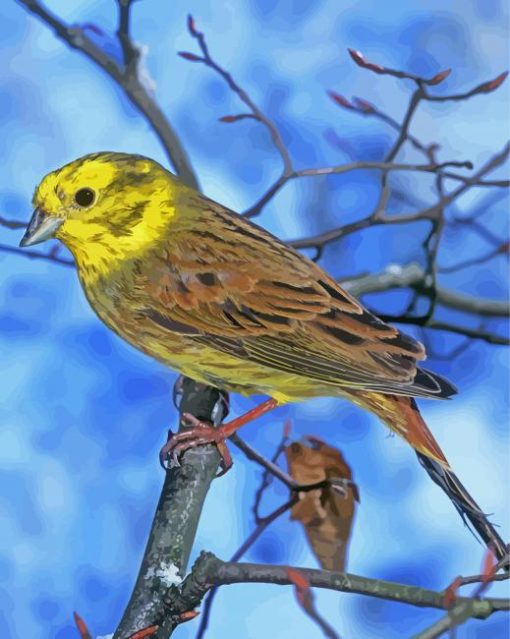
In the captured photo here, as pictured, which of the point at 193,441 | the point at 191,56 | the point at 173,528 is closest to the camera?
the point at 173,528

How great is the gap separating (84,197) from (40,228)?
0.15ft

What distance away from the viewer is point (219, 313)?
3.04 ft

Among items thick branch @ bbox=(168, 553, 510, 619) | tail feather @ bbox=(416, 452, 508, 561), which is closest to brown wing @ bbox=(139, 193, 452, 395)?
tail feather @ bbox=(416, 452, 508, 561)

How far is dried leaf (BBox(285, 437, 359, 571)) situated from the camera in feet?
3.27

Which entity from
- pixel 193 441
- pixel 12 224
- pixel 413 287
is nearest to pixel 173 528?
pixel 193 441

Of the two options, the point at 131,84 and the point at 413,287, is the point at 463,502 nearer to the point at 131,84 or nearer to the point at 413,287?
the point at 413,287

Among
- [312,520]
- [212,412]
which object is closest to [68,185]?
[212,412]

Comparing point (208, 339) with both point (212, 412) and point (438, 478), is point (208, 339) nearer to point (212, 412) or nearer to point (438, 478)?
point (212, 412)

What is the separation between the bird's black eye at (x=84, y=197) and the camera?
34.8 inches

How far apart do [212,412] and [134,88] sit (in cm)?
36

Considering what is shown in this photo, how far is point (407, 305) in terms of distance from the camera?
1.18 metres

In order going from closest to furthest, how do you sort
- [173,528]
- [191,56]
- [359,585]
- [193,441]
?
[359,585] < [173,528] < [193,441] < [191,56]

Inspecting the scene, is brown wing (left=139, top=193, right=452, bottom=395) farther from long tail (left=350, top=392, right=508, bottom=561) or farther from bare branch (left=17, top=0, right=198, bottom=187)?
bare branch (left=17, top=0, right=198, bottom=187)

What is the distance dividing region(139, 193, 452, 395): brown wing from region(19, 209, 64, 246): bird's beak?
0.09m
